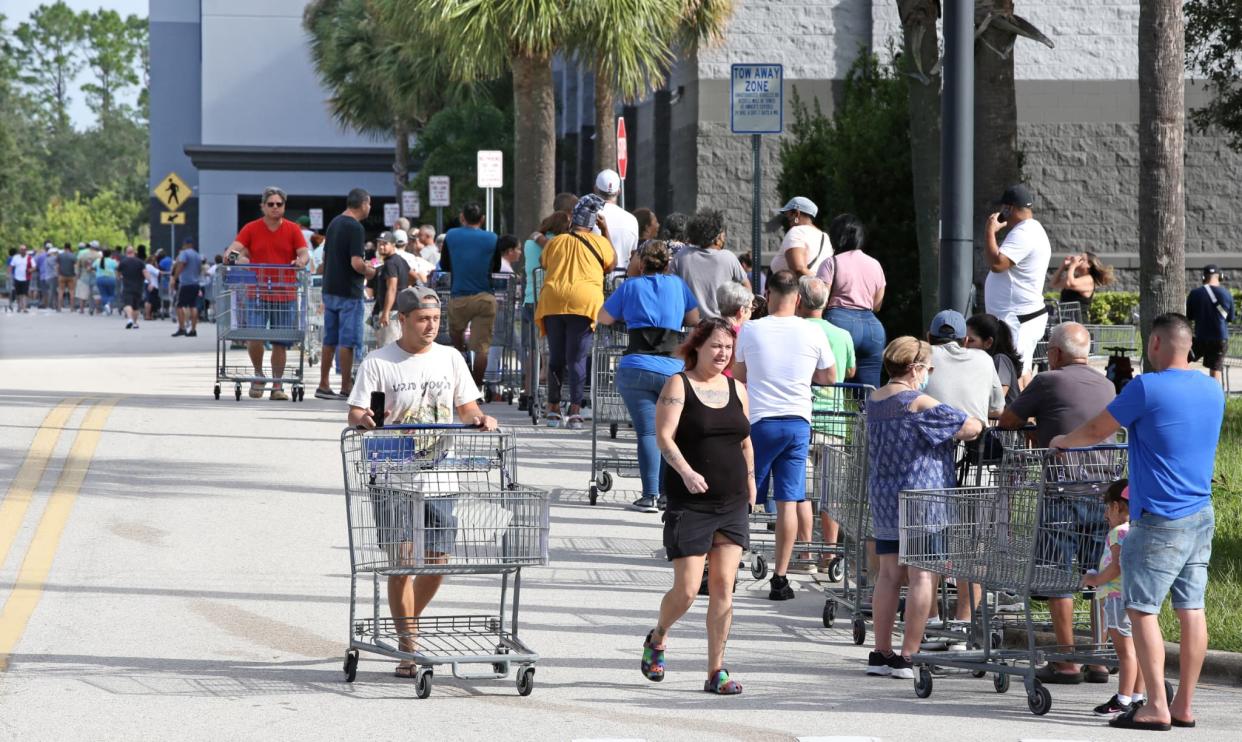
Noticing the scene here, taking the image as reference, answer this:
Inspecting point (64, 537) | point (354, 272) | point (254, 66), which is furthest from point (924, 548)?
point (254, 66)

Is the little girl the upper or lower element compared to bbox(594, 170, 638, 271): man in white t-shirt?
lower

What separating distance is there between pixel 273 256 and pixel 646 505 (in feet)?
23.0

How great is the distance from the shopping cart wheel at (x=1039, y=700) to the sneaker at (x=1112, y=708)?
23 cm

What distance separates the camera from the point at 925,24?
17781 mm

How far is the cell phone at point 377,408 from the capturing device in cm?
879

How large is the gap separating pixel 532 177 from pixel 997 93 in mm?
9695

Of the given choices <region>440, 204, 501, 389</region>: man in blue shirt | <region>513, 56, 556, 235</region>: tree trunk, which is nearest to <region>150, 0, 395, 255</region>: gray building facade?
<region>513, 56, 556, 235</region>: tree trunk

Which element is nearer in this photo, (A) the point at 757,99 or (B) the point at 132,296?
(A) the point at 757,99

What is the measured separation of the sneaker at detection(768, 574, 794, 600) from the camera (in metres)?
10.9

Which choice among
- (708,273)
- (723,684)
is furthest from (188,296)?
(723,684)

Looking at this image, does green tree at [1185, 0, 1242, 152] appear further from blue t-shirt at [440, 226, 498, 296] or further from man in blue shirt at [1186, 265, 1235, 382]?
blue t-shirt at [440, 226, 498, 296]

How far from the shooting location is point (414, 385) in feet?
29.3

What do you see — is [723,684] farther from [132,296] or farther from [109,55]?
[109,55]

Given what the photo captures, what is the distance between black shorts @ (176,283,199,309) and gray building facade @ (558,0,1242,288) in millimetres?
10760
